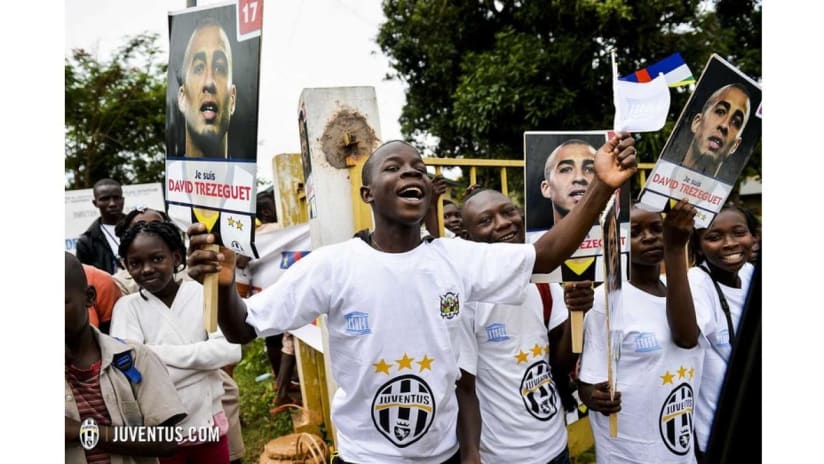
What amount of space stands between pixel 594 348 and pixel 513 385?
1.25 ft

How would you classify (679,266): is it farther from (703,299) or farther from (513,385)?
(513,385)

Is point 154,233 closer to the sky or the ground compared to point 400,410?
closer to the sky

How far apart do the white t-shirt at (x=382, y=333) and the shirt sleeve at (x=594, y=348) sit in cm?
77

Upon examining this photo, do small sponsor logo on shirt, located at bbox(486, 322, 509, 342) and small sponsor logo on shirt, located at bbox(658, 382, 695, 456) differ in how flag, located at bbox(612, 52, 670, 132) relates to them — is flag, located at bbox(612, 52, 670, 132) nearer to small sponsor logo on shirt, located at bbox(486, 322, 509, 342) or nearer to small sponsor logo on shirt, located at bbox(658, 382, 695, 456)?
small sponsor logo on shirt, located at bbox(486, 322, 509, 342)

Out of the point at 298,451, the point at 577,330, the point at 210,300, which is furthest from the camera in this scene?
the point at 298,451

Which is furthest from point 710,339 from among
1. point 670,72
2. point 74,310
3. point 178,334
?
point 74,310

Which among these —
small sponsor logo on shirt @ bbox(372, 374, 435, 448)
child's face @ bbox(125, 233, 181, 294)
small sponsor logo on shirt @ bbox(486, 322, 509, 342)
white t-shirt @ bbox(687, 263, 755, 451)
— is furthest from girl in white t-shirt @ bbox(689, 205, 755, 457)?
child's face @ bbox(125, 233, 181, 294)

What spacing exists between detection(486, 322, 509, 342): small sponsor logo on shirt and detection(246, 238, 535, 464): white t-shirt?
21.4 inches

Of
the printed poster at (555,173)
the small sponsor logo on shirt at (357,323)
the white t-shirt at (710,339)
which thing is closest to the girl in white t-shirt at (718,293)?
the white t-shirt at (710,339)

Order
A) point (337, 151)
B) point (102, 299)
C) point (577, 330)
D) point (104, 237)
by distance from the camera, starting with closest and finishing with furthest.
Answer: point (577, 330)
point (102, 299)
point (337, 151)
point (104, 237)

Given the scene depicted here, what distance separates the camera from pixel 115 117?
17922 mm

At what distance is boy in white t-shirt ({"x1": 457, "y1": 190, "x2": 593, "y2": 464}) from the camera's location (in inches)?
105

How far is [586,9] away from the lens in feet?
32.0

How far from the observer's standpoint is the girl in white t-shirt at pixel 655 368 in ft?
8.74
